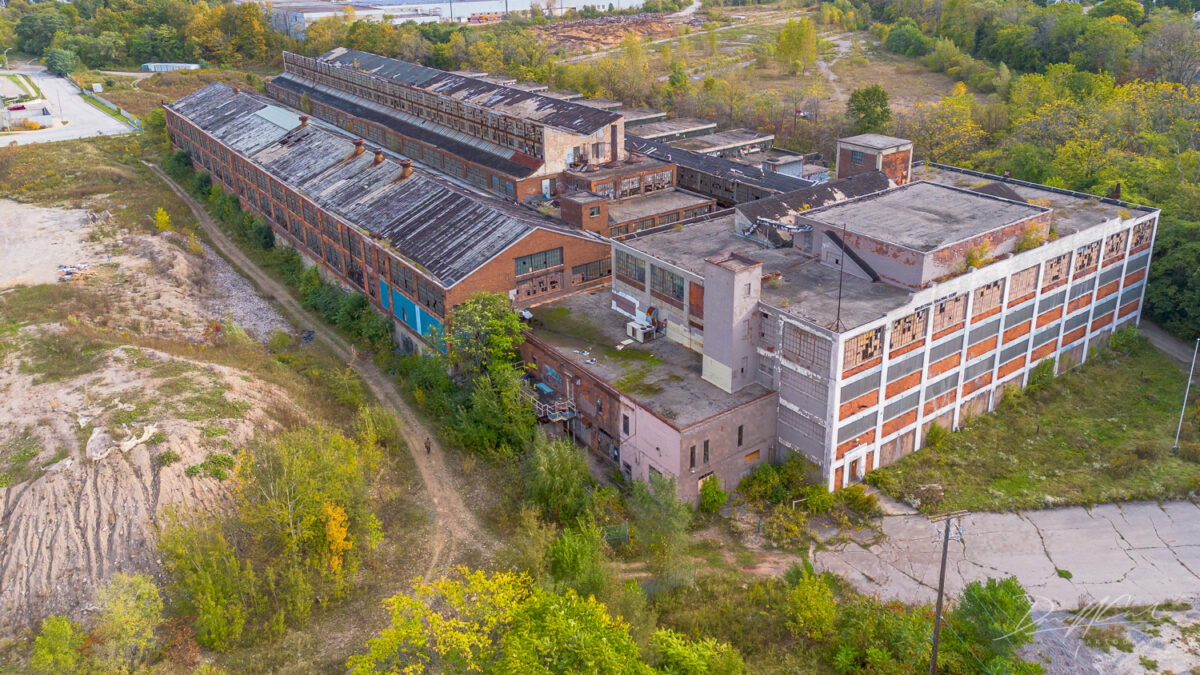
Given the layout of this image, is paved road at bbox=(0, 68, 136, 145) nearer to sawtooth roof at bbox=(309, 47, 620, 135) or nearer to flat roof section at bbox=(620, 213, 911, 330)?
sawtooth roof at bbox=(309, 47, 620, 135)

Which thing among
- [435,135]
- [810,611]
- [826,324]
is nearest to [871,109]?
[435,135]

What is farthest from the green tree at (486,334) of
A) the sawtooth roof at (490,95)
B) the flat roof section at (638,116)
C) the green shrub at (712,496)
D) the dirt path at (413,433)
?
the flat roof section at (638,116)

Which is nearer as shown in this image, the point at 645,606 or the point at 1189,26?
the point at 645,606

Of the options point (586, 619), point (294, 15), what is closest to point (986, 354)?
point (586, 619)

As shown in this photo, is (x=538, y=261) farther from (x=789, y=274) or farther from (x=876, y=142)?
(x=876, y=142)

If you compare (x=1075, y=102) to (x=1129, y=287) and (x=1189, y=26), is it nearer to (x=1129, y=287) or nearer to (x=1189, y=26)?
(x=1189, y=26)

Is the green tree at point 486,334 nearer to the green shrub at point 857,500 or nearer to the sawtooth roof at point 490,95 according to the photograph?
the green shrub at point 857,500

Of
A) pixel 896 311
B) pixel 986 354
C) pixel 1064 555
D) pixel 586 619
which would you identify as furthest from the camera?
pixel 986 354

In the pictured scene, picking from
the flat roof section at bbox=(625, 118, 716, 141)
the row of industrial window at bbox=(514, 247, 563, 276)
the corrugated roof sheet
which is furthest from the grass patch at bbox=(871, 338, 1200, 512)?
the flat roof section at bbox=(625, 118, 716, 141)
